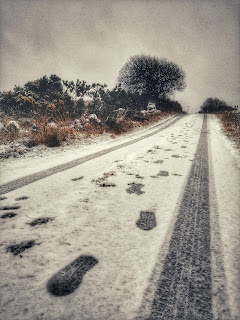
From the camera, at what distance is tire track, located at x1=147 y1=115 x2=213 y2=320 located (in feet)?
2.78

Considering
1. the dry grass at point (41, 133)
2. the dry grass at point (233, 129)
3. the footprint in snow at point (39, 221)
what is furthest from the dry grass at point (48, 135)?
the dry grass at point (233, 129)

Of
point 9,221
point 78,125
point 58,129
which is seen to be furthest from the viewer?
point 78,125

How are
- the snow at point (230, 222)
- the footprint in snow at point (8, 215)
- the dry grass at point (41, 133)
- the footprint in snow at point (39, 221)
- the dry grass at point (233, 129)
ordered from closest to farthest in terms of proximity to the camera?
1. the snow at point (230, 222)
2. the footprint in snow at point (39, 221)
3. the footprint in snow at point (8, 215)
4. the dry grass at point (41, 133)
5. the dry grass at point (233, 129)

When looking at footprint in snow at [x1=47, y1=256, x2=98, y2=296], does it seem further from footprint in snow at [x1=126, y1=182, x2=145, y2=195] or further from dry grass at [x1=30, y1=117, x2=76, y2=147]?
dry grass at [x1=30, y1=117, x2=76, y2=147]

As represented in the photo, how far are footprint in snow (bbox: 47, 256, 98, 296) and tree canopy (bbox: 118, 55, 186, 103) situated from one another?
27.9m

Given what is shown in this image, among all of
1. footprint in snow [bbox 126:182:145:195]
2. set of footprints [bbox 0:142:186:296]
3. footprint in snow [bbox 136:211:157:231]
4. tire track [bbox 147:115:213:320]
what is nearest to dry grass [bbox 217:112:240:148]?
footprint in snow [bbox 126:182:145:195]

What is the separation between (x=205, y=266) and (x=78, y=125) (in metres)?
6.51

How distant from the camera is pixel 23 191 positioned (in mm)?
2189

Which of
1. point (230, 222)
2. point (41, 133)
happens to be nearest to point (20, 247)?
point (230, 222)

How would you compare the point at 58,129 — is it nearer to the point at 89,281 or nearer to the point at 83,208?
the point at 83,208

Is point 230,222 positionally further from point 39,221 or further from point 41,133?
point 41,133

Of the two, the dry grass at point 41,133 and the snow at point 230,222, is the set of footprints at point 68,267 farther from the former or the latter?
the dry grass at point 41,133

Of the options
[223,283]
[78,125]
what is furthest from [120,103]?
[223,283]

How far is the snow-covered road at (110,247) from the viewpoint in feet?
2.82
